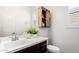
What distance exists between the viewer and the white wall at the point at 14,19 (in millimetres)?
1355

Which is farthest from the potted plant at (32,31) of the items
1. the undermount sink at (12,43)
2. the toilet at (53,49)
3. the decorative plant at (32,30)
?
the toilet at (53,49)

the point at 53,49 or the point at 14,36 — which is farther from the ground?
the point at 14,36

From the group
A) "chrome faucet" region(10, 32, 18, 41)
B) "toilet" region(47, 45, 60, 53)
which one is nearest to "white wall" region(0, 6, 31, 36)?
"chrome faucet" region(10, 32, 18, 41)

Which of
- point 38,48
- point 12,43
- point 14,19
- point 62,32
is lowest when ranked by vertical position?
point 38,48

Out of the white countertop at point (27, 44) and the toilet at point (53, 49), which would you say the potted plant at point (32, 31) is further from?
the toilet at point (53, 49)

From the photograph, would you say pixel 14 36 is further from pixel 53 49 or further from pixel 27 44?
pixel 53 49

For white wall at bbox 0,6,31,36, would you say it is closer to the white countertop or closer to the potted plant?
the potted plant

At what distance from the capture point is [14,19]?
4.67 feet

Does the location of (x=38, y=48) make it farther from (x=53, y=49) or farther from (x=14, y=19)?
(x=14, y=19)

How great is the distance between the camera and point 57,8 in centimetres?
148

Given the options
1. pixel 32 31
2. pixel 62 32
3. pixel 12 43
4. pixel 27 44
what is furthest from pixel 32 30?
pixel 62 32

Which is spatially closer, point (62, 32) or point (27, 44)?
point (27, 44)
